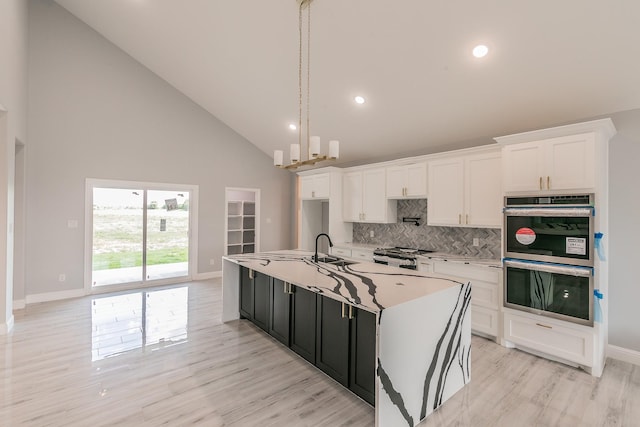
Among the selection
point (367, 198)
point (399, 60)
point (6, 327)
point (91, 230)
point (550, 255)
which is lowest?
point (6, 327)

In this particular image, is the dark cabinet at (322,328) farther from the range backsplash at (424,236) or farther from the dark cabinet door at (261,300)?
the range backsplash at (424,236)

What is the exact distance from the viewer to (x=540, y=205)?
3061mm

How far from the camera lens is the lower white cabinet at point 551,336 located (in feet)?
9.25

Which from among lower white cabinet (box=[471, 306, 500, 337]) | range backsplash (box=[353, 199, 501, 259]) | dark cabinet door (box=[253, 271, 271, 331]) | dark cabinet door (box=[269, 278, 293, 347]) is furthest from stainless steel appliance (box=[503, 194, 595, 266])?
dark cabinet door (box=[253, 271, 271, 331])

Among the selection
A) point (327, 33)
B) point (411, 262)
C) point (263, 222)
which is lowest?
point (411, 262)

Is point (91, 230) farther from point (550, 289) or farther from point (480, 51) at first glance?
point (550, 289)

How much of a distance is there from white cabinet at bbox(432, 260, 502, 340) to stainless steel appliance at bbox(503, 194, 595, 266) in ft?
1.18

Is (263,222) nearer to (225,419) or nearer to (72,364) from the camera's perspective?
(72,364)

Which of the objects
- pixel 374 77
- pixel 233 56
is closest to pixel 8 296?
pixel 233 56

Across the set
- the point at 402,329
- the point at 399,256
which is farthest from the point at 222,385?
the point at 399,256

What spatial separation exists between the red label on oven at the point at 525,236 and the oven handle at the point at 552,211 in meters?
0.17

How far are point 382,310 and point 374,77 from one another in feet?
10.0

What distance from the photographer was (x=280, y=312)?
3.23m

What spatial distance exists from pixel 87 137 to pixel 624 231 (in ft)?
24.5
